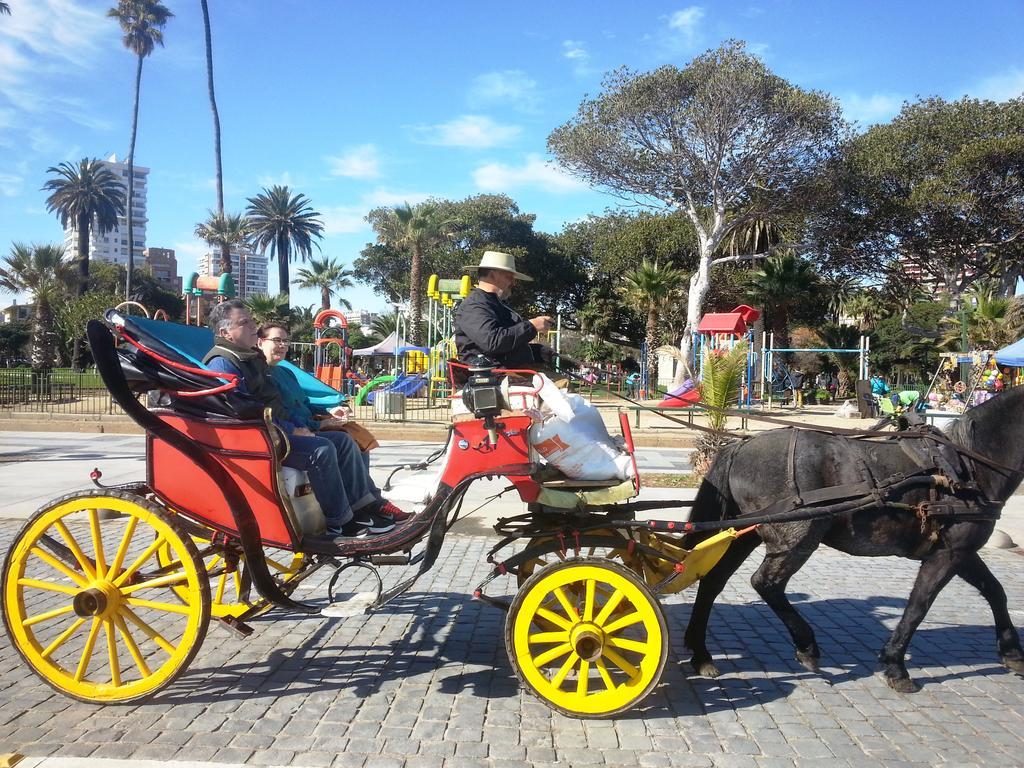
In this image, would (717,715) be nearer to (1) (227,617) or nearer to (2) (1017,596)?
(1) (227,617)

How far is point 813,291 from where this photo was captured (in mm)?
32750

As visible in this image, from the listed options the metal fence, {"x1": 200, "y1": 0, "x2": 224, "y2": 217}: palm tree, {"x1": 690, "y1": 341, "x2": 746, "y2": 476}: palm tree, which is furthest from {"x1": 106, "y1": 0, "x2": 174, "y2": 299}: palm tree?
{"x1": 690, "y1": 341, "x2": 746, "y2": 476}: palm tree

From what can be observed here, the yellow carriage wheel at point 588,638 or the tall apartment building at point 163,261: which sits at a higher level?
the tall apartment building at point 163,261

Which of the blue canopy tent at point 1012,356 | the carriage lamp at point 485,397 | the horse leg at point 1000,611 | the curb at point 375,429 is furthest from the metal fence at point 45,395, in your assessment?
the blue canopy tent at point 1012,356

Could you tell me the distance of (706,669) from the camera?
3953 millimetres

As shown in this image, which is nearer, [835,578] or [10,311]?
[835,578]

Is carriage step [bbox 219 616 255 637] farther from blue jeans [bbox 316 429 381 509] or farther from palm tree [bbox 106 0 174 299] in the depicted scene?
palm tree [bbox 106 0 174 299]

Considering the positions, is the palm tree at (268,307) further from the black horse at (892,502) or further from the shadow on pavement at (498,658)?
the black horse at (892,502)

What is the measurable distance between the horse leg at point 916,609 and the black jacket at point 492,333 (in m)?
2.39

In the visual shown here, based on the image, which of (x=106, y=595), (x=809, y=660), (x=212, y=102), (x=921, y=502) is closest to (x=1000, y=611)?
(x=921, y=502)

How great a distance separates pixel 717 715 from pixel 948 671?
5.26 ft

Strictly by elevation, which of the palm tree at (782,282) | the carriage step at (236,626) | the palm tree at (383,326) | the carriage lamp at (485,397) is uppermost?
the palm tree at (782,282)

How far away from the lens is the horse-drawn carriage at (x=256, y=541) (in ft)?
11.1

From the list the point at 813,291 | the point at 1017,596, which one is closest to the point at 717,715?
the point at 1017,596
